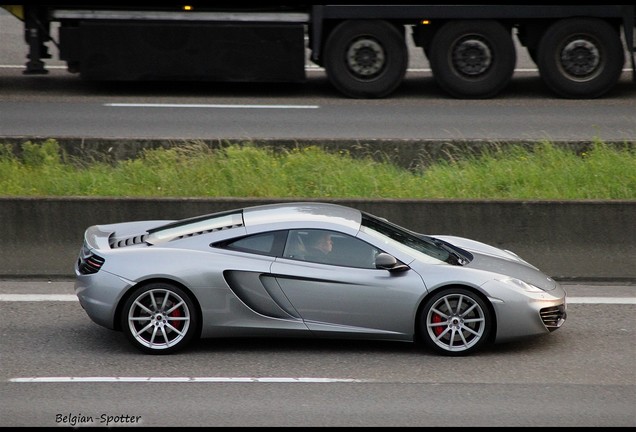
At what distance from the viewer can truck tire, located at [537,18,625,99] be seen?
18016 mm

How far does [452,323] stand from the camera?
8.19 meters

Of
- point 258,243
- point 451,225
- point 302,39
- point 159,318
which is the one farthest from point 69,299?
point 302,39

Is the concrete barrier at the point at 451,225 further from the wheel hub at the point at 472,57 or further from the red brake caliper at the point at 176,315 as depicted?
the wheel hub at the point at 472,57

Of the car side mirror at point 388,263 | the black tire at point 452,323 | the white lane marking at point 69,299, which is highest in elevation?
the car side mirror at point 388,263

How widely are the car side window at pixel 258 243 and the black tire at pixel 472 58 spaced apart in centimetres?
1064

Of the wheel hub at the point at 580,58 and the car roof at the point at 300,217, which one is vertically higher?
the wheel hub at the point at 580,58

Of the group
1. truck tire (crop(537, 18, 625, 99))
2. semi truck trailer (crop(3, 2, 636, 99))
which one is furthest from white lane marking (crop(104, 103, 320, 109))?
truck tire (crop(537, 18, 625, 99))

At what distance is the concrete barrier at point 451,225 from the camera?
1053 centimetres

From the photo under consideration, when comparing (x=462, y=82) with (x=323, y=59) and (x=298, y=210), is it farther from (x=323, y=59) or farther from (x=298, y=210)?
(x=298, y=210)

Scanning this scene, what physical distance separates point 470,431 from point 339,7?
40.6 ft

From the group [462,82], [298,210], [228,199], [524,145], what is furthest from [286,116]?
[298,210]

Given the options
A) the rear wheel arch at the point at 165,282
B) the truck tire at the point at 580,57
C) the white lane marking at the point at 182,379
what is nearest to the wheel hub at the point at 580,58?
the truck tire at the point at 580,57

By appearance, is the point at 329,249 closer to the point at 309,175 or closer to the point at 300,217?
the point at 300,217

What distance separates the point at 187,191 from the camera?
11.6 m
